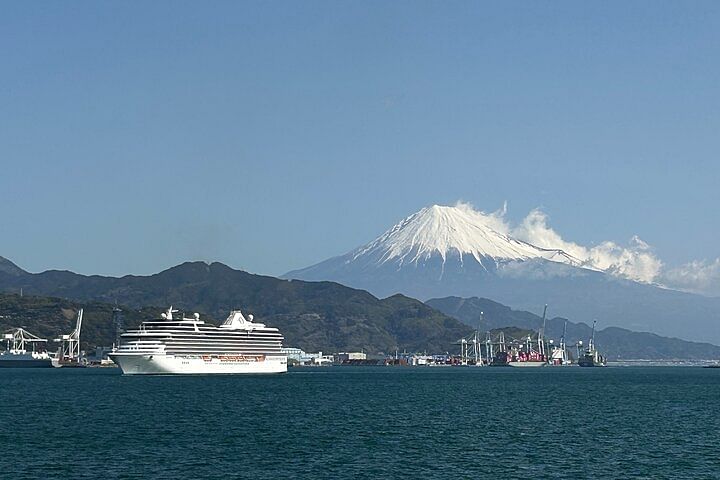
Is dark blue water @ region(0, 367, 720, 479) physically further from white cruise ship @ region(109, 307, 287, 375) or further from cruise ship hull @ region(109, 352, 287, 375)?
white cruise ship @ region(109, 307, 287, 375)

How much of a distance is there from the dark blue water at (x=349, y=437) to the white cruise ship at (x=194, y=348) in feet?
161

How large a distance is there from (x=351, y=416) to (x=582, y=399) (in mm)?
40035

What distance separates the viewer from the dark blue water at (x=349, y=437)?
56562mm

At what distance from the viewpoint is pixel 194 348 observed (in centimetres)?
17462

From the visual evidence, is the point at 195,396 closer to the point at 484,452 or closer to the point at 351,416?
the point at 351,416

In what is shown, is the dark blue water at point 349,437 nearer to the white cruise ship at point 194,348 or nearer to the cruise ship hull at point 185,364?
the cruise ship hull at point 185,364

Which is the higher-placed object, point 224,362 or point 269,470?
point 224,362

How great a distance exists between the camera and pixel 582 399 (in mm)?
120688

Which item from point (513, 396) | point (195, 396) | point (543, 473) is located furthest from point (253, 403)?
point (543, 473)

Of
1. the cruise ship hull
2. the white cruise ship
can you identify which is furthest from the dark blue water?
the white cruise ship

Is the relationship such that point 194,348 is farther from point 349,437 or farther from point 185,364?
point 349,437

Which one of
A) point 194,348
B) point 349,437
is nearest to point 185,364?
point 194,348

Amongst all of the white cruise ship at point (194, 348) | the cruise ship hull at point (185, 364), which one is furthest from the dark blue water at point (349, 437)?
the white cruise ship at point (194, 348)

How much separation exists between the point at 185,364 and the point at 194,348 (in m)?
3.45
